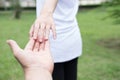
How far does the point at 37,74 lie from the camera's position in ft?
4.09

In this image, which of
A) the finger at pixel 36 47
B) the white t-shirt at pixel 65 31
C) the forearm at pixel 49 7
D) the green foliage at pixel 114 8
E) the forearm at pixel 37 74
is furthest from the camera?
the green foliage at pixel 114 8

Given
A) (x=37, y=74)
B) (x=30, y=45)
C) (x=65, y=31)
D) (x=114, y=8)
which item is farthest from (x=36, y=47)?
(x=114, y=8)

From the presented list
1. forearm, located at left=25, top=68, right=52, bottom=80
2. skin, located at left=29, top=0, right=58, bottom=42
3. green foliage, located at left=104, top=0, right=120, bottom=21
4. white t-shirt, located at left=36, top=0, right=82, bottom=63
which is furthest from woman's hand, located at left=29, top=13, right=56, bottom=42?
green foliage, located at left=104, top=0, right=120, bottom=21

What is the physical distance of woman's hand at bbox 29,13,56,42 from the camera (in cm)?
145

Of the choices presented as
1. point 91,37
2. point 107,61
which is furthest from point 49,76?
point 91,37

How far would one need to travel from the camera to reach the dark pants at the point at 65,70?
87.5 inches

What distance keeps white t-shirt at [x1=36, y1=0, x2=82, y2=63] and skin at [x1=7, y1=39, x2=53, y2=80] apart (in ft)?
2.36

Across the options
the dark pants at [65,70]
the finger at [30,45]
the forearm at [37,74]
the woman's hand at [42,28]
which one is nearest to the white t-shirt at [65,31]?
the dark pants at [65,70]

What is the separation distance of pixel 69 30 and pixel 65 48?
0.35 feet

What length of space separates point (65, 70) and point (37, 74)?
108 cm

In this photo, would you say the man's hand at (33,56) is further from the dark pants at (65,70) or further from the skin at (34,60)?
the dark pants at (65,70)

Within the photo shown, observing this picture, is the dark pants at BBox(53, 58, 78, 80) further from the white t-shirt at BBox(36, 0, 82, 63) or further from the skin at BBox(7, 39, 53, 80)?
the skin at BBox(7, 39, 53, 80)

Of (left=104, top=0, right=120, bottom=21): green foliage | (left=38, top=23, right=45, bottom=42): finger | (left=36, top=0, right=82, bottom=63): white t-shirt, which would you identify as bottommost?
(left=104, top=0, right=120, bottom=21): green foliage

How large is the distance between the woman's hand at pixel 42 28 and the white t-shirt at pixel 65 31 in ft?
1.83
